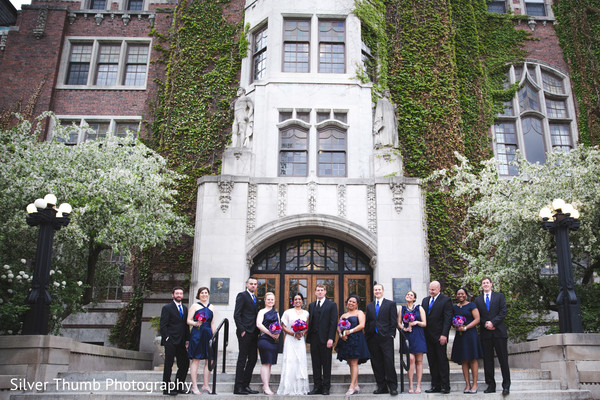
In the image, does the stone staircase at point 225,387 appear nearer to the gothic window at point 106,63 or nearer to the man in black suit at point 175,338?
the man in black suit at point 175,338

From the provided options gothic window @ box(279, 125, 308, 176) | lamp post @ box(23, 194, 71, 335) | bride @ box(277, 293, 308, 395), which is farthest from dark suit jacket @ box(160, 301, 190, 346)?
gothic window @ box(279, 125, 308, 176)

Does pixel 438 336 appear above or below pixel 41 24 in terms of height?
below

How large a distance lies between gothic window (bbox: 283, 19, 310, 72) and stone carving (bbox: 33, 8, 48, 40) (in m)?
11.2

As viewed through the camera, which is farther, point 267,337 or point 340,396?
point 267,337

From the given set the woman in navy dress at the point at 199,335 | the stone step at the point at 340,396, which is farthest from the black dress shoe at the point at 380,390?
the woman in navy dress at the point at 199,335

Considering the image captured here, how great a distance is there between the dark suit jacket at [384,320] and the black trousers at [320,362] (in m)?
0.78

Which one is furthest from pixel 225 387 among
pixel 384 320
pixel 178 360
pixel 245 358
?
pixel 384 320

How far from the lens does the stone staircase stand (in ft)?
28.3

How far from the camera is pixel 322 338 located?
8875mm

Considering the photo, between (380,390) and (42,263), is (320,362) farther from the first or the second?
(42,263)

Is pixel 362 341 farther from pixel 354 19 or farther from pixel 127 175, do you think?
pixel 354 19

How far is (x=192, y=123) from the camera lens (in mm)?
18469

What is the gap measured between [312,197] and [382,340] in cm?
690

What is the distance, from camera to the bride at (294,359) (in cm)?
880
